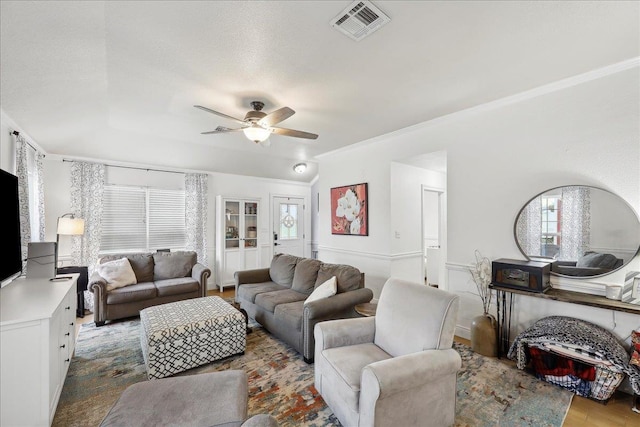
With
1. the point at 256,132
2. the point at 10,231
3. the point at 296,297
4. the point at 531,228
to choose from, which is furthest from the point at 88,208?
the point at 531,228

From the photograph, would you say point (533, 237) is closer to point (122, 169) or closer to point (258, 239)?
point (258, 239)

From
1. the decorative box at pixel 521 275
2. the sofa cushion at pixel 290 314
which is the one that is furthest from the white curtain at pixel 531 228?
the sofa cushion at pixel 290 314

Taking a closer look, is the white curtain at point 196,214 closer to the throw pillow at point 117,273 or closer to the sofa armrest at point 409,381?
the throw pillow at point 117,273

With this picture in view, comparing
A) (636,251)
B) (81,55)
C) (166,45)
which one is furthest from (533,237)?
(81,55)

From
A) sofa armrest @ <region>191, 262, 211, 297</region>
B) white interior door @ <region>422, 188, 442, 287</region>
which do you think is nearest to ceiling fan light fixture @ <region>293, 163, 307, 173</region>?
white interior door @ <region>422, 188, 442, 287</region>

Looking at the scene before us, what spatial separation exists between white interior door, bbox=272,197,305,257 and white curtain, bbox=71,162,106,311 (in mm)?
3351

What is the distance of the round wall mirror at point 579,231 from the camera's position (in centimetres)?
236

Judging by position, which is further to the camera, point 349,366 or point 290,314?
point 290,314

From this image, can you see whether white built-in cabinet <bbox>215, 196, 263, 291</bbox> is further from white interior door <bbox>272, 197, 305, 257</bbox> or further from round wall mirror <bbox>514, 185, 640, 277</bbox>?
round wall mirror <bbox>514, 185, 640, 277</bbox>

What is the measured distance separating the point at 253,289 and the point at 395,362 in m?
2.56

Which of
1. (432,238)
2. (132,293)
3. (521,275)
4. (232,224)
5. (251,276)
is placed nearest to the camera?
(521,275)

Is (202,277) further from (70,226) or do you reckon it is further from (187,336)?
(70,226)

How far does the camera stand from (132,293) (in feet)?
12.3

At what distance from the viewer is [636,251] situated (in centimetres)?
230
